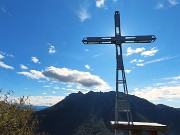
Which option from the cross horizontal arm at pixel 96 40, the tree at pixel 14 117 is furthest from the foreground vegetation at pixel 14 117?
the cross horizontal arm at pixel 96 40

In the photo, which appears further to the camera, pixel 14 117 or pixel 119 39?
pixel 14 117

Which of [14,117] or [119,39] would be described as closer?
[119,39]

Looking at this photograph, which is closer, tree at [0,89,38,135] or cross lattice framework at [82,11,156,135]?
cross lattice framework at [82,11,156,135]

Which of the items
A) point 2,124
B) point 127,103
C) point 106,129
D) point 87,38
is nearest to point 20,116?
point 2,124

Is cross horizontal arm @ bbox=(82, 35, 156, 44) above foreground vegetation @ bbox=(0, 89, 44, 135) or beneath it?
above

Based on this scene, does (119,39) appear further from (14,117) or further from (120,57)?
(14,117)

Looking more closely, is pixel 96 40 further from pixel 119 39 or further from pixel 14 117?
pixel 14 117

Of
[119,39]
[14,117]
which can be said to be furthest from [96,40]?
[14,117]

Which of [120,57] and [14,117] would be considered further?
[14,117]

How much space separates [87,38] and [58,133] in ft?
591

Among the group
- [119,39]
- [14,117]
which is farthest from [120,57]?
[14,117]

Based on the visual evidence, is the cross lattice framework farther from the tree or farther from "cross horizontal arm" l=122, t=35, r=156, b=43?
→ the tree

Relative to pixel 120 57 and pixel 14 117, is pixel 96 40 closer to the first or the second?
pixel 120 57

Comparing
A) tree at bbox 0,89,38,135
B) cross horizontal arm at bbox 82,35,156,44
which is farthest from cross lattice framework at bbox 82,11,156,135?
tree at bbox 0,89,38,135
